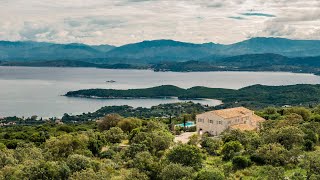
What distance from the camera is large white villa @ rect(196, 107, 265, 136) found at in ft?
143

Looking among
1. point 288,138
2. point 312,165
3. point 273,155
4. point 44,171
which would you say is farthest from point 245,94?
point 44,171

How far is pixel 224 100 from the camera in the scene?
451 feet

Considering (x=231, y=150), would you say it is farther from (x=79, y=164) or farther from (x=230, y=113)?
(x=230, y=113)

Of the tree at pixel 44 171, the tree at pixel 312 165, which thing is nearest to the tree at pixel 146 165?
the tree at pixel 44 171

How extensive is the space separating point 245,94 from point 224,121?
4012 inches

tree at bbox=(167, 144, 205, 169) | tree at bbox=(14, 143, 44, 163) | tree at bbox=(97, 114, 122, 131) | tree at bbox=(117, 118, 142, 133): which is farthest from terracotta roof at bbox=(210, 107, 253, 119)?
tree at bbox=(14, 143, 44, 163)

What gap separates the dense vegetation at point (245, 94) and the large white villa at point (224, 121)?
71537 mm

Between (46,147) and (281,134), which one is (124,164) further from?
(281,134)

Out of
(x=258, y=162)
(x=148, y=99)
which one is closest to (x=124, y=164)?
(x=258, y=162)

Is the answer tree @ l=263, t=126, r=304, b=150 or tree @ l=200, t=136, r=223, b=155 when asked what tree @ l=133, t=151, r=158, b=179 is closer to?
tree @ l=200, t=136, r=223, b=155

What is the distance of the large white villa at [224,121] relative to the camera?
43500 mm

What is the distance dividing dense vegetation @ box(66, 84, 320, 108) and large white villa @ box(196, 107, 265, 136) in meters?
71.5

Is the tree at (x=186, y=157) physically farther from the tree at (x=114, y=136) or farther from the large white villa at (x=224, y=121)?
the large white villa at (x=224, y=121)

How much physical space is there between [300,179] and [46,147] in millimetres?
19818
